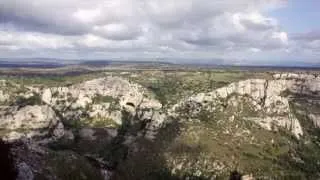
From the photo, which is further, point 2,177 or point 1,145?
point 1,145

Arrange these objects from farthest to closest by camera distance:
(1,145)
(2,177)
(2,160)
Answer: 1. (1,145)
2. (2,160)
3. (2,177)

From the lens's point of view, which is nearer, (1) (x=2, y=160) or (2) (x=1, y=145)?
(1) (x=2, y=160)

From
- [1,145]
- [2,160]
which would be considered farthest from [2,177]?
[1,145]

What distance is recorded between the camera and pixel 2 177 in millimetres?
158000

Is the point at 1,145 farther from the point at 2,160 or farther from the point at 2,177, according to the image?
the point at 2,177

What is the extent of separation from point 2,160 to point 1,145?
23425mm

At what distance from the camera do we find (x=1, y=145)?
191 metres

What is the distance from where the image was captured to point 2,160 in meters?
169

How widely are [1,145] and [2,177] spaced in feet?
116

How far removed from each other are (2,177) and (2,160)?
12.2 meters

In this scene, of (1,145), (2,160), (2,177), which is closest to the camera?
(2,177)

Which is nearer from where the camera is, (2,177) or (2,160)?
(2,177)
